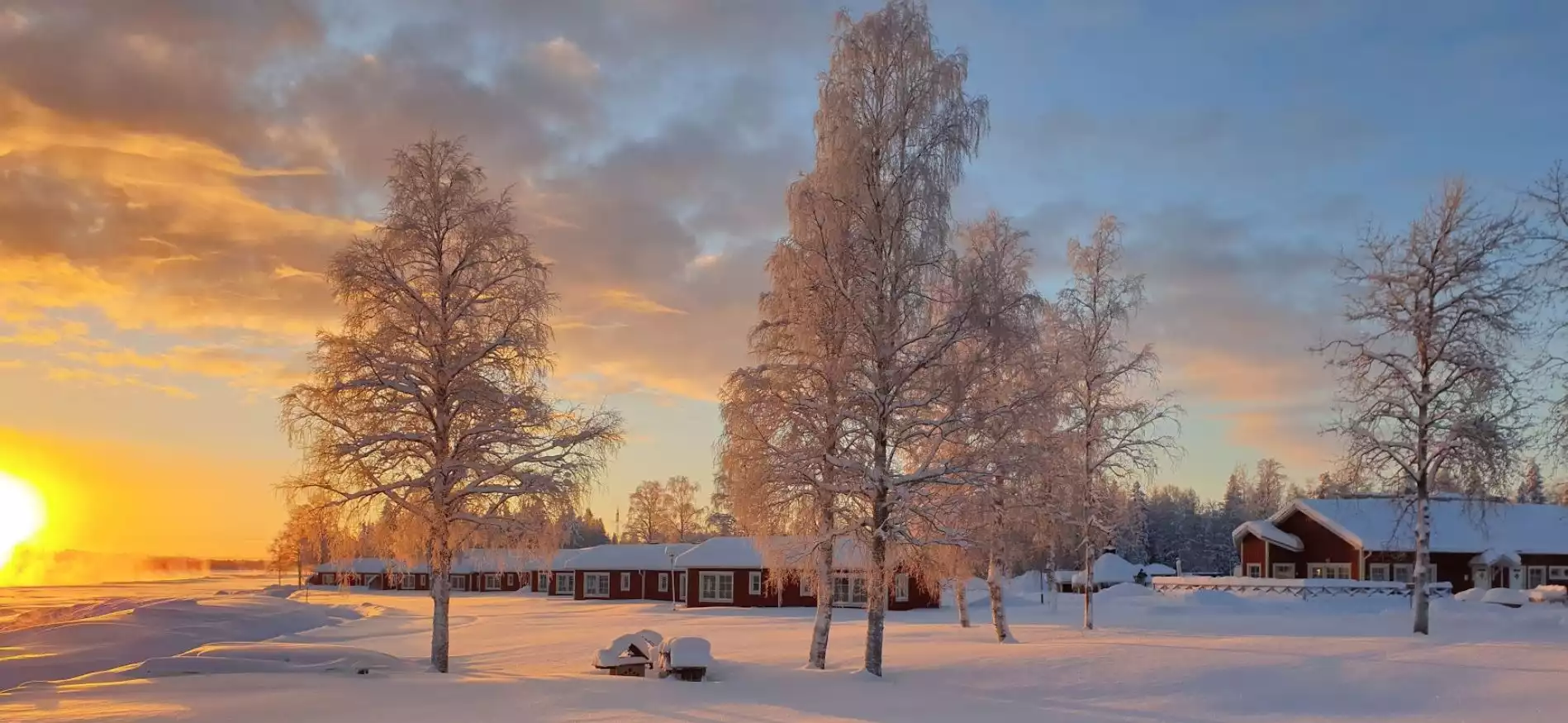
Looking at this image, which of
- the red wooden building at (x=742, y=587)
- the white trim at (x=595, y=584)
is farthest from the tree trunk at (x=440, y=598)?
the white trim at (x=595, y=584)

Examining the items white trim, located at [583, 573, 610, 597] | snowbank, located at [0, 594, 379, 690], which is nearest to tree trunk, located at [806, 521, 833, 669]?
snowbank, located at [0, 594, 379, 690]

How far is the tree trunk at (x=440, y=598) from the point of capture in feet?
72.9

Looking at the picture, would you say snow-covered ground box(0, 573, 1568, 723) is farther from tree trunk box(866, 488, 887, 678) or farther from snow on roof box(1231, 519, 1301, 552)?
snow on roof box(1231, 519, 1301, 552)

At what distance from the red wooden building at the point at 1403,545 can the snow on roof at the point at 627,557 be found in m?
Answer: 38.6

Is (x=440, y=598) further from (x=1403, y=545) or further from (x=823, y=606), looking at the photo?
(x=1403, y=545)

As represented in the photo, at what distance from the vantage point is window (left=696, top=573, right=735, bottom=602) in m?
59.6

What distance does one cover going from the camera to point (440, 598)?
22500 mm

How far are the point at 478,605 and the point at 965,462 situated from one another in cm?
5632

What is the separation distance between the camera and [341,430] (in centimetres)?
2175

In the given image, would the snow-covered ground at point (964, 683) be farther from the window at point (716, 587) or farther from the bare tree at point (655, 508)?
the bare tree at point (655, 508)

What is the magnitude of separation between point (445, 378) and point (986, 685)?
43.6 feet

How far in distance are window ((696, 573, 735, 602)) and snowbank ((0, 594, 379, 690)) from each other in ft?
65.4

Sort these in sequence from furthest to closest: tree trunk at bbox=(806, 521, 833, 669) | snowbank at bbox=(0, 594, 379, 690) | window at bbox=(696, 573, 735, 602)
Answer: window at bbox=(696, 573, 735, 602) → snowbank at bbox=(0, 594, 379, 690) → tree trunk at bbox=(806, 521, 833, 669)

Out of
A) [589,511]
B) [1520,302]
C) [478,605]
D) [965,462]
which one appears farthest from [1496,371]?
[478,605]
